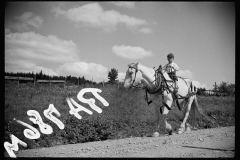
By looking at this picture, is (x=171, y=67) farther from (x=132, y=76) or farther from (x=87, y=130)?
(x=87, y=130)

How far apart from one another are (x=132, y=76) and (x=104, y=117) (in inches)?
93.4

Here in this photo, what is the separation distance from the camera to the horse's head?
6.29 m

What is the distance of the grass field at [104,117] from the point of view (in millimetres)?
6988

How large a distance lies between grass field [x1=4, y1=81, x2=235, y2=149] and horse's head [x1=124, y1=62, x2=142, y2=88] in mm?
1886

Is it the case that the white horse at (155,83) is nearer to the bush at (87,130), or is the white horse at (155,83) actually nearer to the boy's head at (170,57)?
the boy's head at (170,57)

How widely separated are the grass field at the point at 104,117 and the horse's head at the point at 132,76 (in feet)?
6.19

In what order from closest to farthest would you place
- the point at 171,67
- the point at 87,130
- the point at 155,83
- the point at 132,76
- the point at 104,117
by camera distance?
the point at 132,76 < the point at 155,83 < the point at 87,130 < the point at 171,67 < the point at 104,117

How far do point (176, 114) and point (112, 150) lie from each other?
7365 mm

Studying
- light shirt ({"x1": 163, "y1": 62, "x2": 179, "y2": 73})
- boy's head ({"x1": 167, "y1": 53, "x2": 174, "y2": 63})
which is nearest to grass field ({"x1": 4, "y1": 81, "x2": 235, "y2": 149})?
light shirt ({"x1": 163, "y1": 62, "x2": 179, "y2": 73})

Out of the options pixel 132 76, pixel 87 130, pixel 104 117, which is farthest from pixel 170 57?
pixel 87 130

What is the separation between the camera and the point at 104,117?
783cm

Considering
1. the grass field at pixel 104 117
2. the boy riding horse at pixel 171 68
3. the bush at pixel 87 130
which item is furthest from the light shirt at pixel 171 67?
the bush at pixel 87 130

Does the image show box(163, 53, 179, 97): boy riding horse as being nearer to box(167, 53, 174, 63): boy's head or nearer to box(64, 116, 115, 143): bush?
box(167, 53, 174, 63): boy's head
